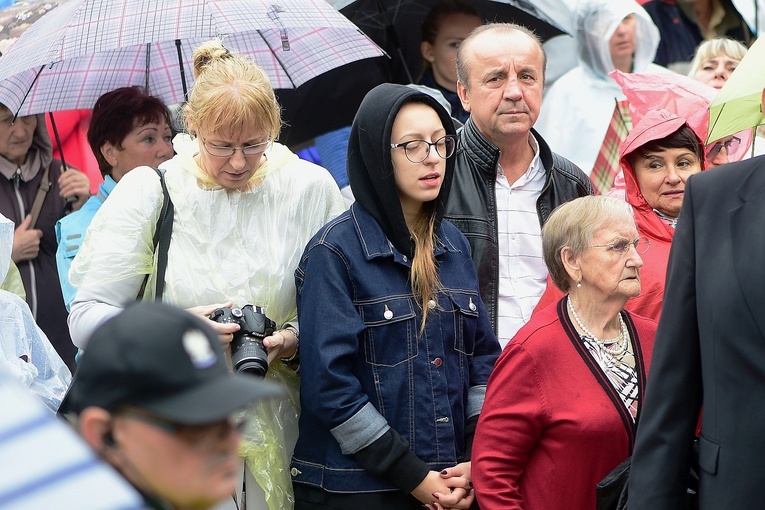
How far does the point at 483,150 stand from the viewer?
4.29 m

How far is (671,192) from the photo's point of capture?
421 centimetres

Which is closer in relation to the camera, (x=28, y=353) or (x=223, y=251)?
(x=223, y=251)

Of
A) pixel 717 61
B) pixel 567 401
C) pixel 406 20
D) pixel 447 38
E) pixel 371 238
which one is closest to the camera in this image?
pixel 567 401

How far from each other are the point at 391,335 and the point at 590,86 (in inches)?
128

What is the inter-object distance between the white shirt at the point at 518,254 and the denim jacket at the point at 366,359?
1.44 feet

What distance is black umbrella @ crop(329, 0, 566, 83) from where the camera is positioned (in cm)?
572

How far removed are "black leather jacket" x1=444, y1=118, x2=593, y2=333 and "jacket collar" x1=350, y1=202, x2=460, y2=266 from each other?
446mm

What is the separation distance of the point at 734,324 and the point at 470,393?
4.09ft

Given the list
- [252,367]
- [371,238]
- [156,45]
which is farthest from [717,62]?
[252,367]

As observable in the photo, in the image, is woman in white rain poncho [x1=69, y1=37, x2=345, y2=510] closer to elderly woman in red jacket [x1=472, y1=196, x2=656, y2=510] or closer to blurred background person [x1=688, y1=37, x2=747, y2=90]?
elderly woman in red jacket [x1=472, y1=196, x2=656, y2=510]

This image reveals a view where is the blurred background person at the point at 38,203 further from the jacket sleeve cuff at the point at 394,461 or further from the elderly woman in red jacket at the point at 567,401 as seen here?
the elderly woman in red jacket at the point at 567,401

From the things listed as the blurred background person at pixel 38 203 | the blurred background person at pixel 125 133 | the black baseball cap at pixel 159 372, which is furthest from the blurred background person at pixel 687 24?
the black baseball cap at pixel 159 372

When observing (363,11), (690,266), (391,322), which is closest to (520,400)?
(391,322)

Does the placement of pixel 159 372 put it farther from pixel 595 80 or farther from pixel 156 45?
pixel 595 80
